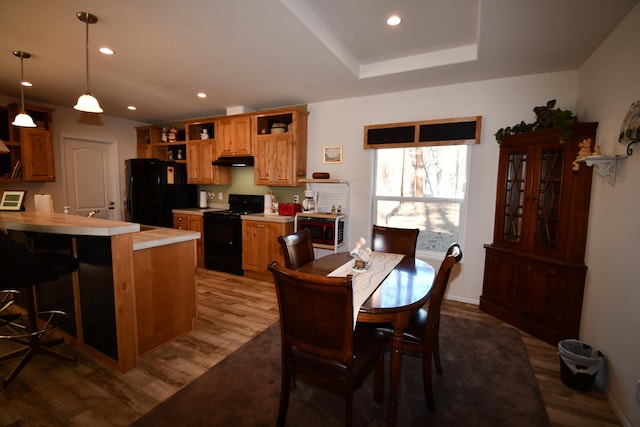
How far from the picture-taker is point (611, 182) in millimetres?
2074

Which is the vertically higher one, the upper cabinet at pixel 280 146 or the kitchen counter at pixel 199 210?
the upper cabinet at pixel 280 146

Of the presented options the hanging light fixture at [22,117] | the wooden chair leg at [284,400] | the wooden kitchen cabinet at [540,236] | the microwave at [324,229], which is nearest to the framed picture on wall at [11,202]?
the hanging light fixture at [22,117]

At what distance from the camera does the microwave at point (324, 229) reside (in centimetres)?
372

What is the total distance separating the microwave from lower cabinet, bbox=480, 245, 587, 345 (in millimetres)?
1752

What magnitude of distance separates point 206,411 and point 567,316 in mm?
2939

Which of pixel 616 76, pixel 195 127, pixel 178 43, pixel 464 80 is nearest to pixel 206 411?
pixel 178 43

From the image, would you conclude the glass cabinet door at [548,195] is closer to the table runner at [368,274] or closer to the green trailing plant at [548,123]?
the green trailing plant at [548,123]

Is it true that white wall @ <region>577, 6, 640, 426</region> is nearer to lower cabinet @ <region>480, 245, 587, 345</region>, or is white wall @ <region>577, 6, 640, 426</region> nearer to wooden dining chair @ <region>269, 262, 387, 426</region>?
lower cabinet @ <region>480, 245, 587, 345</region>

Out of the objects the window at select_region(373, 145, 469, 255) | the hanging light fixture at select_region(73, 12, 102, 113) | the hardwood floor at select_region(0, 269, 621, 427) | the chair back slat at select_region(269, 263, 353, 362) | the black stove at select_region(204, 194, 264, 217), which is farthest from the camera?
the black stove at select_region(204, 194, 264, 217)

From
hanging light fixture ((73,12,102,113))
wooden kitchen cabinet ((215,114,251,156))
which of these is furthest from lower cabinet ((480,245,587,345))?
hanging light fixture ((73,12,102,113))

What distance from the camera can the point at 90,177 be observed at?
16.6ft

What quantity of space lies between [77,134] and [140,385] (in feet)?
15.5

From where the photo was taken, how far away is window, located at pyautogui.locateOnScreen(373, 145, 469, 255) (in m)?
3.47

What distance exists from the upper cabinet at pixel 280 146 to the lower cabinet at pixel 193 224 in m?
1.25
